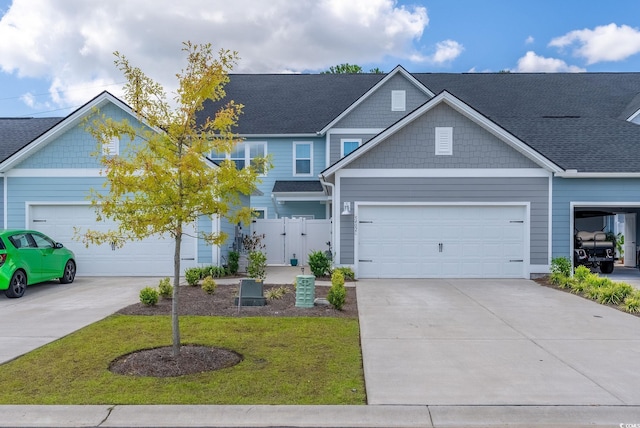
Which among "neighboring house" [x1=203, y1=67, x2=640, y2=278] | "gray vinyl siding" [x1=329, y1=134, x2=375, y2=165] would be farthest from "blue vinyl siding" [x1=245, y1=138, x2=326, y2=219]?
"neighboring house" [x1=203, y1=67, x2=640, y2=278]

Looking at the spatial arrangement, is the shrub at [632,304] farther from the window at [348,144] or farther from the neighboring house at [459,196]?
the window at [348,144]

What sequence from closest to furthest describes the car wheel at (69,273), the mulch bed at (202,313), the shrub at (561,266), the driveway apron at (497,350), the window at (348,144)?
the driveway apron at (497,350) < the mulch bed at (202,313) < the car wheel at (69,273) < the shrub at (561,266) < the window at (348,144)

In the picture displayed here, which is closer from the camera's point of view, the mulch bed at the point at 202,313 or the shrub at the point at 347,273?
the mulch bed at the point at 202,313

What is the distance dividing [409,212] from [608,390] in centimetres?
1015

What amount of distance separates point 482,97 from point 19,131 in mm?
20693

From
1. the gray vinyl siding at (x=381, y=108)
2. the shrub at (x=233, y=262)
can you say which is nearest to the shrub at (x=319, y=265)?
the shrub at (x=233, y=262)

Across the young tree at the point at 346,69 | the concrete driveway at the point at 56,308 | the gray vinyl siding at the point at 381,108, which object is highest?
the young tree at the point at 346,69

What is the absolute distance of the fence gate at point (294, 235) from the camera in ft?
67.3

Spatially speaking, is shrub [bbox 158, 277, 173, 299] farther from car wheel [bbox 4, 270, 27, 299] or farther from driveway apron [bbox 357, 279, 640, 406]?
driveway apron [bbox 357, 279, 640, 406]

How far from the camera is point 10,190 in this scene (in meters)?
15.9

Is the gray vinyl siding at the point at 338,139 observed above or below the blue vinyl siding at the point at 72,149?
above

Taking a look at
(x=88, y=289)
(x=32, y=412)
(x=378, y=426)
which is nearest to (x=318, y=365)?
(x=378, y=426)

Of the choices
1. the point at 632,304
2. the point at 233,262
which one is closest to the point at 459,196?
the point at 632,304

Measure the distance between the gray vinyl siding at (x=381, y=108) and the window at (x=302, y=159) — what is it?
6.23 ft
